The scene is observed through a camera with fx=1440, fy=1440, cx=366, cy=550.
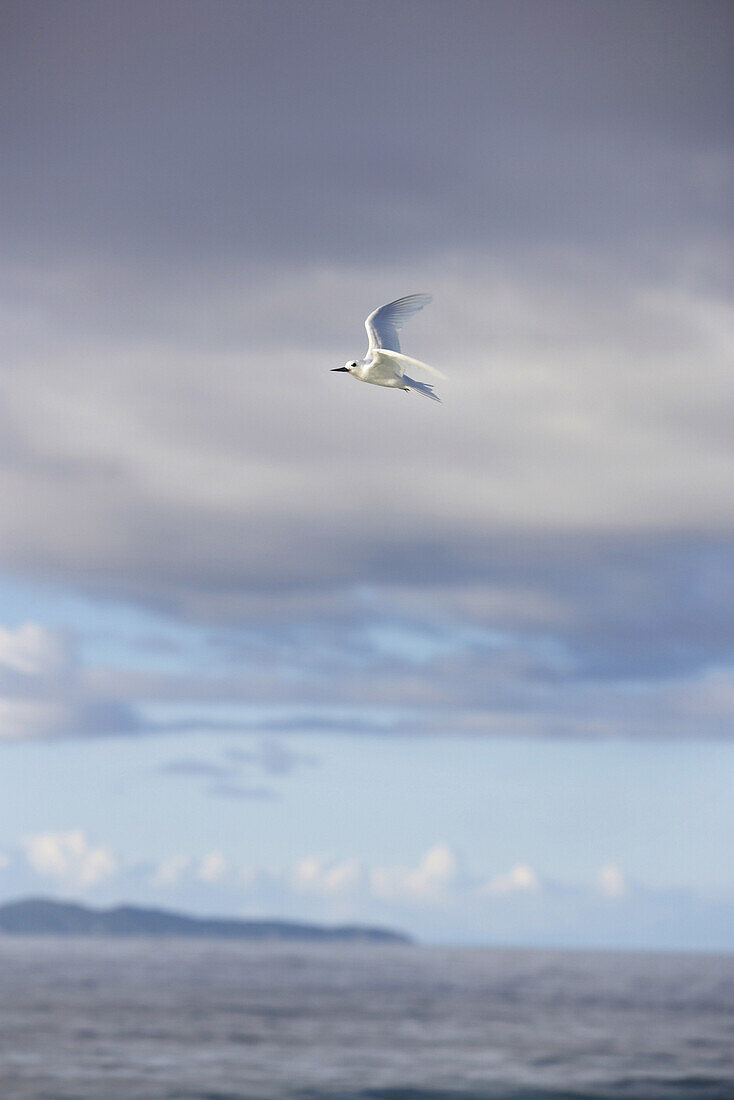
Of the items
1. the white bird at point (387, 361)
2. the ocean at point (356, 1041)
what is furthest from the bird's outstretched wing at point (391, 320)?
the ocean at point (356, 1041)

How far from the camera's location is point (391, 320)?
15.6 metres

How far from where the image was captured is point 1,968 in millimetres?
173875

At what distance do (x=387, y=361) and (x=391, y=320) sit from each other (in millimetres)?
1708

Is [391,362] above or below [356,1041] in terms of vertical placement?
above

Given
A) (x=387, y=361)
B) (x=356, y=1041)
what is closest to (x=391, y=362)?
(x=387, y=361)

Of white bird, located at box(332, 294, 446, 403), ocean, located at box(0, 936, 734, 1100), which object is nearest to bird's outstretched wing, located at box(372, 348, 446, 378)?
white bird, located at box(332, 294, 446, 403)

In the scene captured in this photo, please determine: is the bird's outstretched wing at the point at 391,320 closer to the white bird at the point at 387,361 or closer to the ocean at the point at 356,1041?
the white bird at the point at 387,361

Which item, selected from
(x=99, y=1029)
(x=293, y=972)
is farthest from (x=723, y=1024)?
(x=293, y=972)

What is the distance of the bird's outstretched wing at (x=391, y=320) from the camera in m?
15.2

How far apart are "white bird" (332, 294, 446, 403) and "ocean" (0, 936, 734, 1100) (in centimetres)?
5467

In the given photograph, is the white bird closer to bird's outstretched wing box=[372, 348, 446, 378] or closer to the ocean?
bird's outstretched wing box=[372, 348, 446, 378]

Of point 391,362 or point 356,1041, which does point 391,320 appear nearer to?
point 391,362

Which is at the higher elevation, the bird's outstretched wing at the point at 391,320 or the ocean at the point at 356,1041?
the bird's outstretched wing at the point at 391,320

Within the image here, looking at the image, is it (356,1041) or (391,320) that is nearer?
(391,320)
